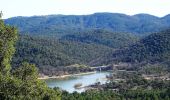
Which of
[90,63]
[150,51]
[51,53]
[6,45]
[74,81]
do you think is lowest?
[90,63]

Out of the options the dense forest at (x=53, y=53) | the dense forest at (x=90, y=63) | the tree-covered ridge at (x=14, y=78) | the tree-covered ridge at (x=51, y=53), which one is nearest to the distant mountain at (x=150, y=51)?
the dense forest at (x=90, y=63)

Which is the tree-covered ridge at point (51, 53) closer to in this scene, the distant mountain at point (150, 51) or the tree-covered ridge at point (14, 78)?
the distant mountain at point (150, 51)

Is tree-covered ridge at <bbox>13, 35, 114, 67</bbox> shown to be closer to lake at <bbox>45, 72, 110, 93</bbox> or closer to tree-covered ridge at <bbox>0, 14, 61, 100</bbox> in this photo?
lake at <bbox>45, 72, 110, 93</bbox>

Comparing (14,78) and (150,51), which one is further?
(150,51)

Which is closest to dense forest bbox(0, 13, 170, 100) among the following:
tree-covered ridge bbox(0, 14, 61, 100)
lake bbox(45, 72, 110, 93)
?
tree-covered ridge bbox(0, 14, 61, 100)

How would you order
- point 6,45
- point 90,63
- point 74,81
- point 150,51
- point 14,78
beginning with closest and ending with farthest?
point 14,78 → point 6,45 → point 74,81 → point 150,51 → point 90,63

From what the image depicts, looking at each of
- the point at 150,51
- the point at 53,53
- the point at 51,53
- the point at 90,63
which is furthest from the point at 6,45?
the point at 90,63

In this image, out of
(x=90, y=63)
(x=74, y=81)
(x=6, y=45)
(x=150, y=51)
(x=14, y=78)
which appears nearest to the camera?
(x=14, y=78)

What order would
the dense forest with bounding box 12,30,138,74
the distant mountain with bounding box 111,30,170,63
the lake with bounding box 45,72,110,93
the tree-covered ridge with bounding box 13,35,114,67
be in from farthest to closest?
the tree-covered ridge with bounding box 13,35,114,67 < the dense forest with bounding box 12,30,138,74 < the distant mountain with bounding box 111,30,170,63 < the lake with bounding box 45,72,110,93

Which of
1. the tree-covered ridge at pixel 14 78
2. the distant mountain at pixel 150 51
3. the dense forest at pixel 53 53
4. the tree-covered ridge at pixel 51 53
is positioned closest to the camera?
the tree-covered ridge at pixel 14 78

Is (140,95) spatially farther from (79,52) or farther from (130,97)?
(79,52)

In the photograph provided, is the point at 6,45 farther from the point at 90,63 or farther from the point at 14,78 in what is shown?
the point at 90,63
